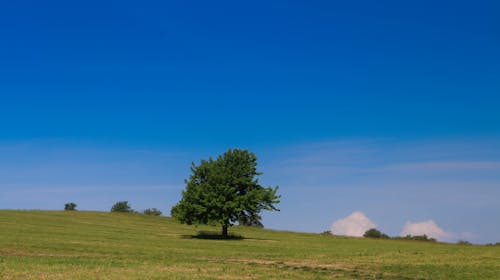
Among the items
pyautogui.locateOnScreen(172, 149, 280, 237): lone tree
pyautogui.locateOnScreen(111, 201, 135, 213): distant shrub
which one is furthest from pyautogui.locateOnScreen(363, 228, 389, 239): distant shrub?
pyautogui.locateOnScreen(111, 201, 135, 213): distant shrub

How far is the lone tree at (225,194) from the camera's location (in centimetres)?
6950

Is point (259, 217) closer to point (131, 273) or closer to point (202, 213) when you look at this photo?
point (202, 213)

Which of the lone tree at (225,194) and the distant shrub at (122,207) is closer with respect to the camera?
the lone tree at (225,194)

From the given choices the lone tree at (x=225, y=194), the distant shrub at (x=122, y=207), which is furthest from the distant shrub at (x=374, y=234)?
the distant shrub at (x=122, y=207)

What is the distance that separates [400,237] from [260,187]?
3367 centimetres

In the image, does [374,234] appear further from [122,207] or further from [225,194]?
[122,207]

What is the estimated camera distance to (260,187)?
242 feet

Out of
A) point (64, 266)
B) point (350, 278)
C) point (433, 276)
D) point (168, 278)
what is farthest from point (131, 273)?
point (433, 276)

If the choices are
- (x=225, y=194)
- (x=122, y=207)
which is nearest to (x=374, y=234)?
(x=225, y=194)

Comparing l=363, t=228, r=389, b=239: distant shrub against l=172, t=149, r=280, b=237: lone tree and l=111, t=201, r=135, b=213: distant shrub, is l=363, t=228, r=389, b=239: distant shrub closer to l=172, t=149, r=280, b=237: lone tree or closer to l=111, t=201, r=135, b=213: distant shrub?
l=172, t=149, r=280, b=237: lone tree

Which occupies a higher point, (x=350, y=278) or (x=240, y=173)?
(x=240, y=173)

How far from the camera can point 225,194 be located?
70000 millimetres

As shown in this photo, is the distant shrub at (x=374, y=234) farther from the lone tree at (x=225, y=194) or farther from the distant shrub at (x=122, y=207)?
the distant shrub at (x=122, y=207)

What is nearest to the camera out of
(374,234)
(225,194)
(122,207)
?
(225,194)
